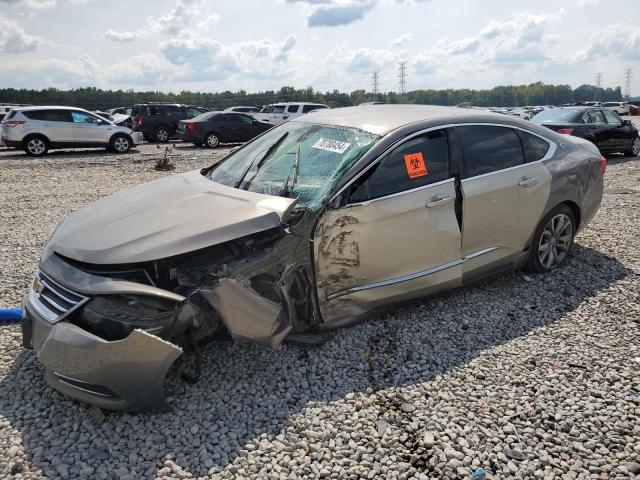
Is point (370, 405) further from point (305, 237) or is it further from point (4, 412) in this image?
point (4, 412)

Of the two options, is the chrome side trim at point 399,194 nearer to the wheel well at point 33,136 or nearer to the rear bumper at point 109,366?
the rear bumper at point 109,366

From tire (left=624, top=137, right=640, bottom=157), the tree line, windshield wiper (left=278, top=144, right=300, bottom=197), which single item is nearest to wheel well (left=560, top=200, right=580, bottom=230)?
windshield wiper (left=278, top=144, right=300, bottom=197)

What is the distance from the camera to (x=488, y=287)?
190 inches

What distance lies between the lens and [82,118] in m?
17.0

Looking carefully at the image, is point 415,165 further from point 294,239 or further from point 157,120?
point 157,120

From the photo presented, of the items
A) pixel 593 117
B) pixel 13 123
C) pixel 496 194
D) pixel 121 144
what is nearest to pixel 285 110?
pixel 121 144

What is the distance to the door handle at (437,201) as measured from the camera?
3896 mm

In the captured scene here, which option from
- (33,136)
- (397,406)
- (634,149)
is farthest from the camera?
(33,136)

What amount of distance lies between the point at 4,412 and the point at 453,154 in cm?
354

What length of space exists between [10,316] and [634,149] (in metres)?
15.2

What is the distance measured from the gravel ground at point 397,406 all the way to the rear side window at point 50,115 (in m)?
13.7

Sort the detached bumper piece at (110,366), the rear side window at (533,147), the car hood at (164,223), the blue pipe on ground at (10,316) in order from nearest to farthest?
the detached bumper piece at (110,366), the car hood at (164,223), the blue pipe on ground at (10,316), the rear side window at (533,147)

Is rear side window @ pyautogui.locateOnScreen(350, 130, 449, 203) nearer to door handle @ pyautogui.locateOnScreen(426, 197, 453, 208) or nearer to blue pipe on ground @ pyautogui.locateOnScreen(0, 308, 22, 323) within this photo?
door handle @ pyautogui.locateOnScreen(426, 197, 453, 208)

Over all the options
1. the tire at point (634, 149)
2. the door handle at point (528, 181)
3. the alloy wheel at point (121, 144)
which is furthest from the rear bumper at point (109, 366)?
the alloy wheel at point (121, 144)
